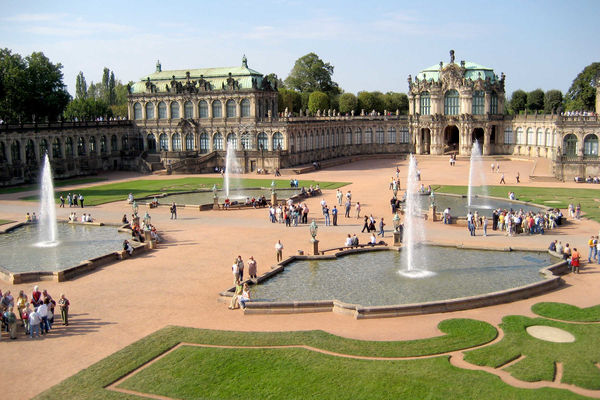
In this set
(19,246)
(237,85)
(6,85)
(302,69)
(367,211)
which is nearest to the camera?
(19,246)

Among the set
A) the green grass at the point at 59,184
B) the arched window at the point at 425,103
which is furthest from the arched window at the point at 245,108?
the arched window at the point at 425,103

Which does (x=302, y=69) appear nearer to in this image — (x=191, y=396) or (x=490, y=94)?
(x=490, y=94)

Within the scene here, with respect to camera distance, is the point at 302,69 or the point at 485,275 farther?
the point at 302,69

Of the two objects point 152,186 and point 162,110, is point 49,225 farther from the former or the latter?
point 162,110

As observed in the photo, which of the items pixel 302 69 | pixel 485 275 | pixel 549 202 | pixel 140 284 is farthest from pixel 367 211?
pixel 302 69

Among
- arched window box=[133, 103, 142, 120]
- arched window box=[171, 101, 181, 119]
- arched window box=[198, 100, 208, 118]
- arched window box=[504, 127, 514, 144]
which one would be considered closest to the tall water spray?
arched window box=[198, 100, 208, 118]

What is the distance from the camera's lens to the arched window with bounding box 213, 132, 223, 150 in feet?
351

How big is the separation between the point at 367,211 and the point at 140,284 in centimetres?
2820

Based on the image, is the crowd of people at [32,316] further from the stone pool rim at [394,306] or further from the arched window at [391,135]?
the arched window at [391,135]

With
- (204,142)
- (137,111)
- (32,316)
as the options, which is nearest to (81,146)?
(137,111)

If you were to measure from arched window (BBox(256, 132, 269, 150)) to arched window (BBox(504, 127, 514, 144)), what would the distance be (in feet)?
154

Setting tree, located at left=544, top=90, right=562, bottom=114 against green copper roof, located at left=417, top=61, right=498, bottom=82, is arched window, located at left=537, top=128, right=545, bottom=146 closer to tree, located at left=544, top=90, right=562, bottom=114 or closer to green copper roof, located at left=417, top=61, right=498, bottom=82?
green copper roof, located at left=417, top=61, right=498, bottom=82

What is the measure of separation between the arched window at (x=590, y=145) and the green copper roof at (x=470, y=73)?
36017mm

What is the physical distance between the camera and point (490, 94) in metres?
119
